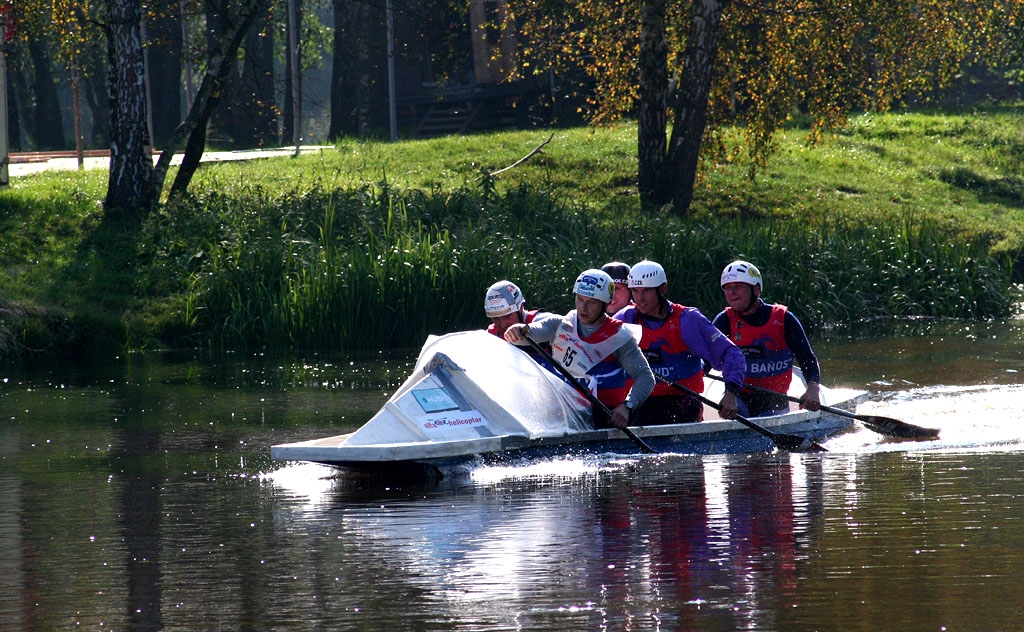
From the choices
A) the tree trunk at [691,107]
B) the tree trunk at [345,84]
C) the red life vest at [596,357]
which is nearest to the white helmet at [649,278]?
the red life vest at [596,357]

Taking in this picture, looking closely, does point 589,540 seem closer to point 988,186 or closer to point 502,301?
point 502,301

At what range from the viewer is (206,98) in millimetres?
21250

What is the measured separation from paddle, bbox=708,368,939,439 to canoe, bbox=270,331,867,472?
0.68 meters

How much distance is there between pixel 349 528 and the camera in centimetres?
866

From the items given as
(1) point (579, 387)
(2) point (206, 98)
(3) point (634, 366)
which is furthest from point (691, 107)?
(1) point (579, 387)

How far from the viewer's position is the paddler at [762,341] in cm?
1233

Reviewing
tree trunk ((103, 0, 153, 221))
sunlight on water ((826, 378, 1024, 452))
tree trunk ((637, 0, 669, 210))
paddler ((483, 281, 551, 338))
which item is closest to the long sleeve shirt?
paddler ((483, 281, 551, 338))

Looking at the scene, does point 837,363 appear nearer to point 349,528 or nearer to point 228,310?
point 228,310

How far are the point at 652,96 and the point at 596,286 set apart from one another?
12.4 metres

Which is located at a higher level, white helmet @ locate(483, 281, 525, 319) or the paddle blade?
white helmet @ locate(483, 281, 525, 319)

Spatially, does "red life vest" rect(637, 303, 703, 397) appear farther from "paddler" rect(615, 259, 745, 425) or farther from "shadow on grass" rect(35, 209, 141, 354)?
"shadow on grass" rect(35, 209, 141, 354)

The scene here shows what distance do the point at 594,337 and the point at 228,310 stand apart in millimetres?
8802

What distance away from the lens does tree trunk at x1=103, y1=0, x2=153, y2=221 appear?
20375mm

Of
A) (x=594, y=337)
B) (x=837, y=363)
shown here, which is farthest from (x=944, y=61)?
(x=594, y=337)
